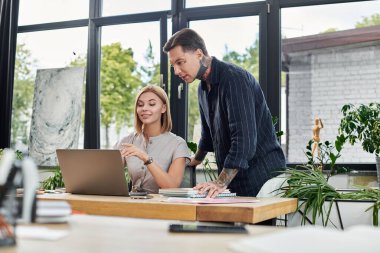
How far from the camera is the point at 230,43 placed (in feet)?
16.9

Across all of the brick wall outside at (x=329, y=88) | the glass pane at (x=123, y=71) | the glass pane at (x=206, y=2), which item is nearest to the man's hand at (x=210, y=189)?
the brick wall outside at (x=329, y=88)

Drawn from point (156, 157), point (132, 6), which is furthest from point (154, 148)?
point (132, 6)

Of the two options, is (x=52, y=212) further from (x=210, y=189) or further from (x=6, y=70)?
(x=6, y=70)

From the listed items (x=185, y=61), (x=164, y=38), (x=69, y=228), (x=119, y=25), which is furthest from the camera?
(x=119, y=25)

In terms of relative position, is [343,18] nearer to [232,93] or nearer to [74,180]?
[232,93]

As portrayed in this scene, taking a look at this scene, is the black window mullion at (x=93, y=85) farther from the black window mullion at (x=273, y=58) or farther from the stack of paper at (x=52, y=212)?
the stack of paper at (x=52, y=212)

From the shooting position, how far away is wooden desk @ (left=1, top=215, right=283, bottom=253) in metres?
0.95

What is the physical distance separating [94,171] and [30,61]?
3.94m

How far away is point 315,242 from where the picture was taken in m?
0.89

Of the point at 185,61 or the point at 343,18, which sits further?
the point at 343,18

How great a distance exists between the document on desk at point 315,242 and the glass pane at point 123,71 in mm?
4590

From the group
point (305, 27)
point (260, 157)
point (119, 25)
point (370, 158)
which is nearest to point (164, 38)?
point (119, 25)

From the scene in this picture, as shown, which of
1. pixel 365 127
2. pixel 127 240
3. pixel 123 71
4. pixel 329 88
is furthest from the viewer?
pixel 123 71

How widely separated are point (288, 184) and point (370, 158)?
50.6 inches
